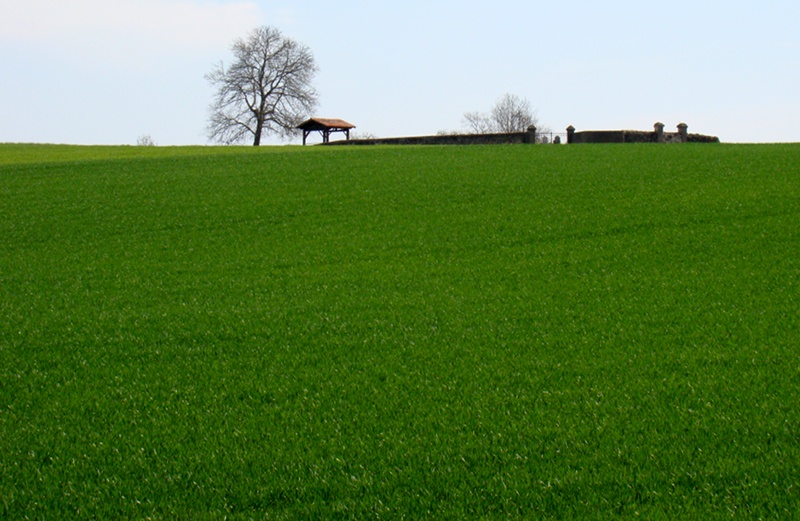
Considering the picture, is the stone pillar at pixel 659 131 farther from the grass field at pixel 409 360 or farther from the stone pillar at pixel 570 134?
the grass field at pixel 409 360

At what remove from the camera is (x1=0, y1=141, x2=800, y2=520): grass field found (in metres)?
5.21

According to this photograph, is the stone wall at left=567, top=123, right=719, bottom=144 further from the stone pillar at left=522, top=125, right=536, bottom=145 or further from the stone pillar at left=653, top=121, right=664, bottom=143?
the stone pillar at left=522, top=125, right=536, bottom=145

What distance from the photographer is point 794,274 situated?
11102mm

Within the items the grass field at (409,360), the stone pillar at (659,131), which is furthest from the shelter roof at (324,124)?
the grass field at (409,360)

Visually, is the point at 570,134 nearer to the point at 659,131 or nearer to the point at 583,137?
the point at 583,137

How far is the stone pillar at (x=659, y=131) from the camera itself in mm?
40812

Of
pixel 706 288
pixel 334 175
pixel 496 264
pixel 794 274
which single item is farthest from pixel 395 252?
pixel 334 175

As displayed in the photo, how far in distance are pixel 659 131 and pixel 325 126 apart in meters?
31.6

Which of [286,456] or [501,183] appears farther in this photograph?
[501,183]

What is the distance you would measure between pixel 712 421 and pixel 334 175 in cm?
1852

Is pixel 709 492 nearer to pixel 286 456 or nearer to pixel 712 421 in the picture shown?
pixel 712 421

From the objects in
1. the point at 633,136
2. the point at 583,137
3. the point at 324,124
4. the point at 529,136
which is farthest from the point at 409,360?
the point at 324,124

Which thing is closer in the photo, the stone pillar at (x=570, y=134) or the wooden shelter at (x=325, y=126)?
the stone pillar at (x=570, y=134)

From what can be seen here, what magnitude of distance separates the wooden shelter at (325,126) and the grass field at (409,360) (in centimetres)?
4722
